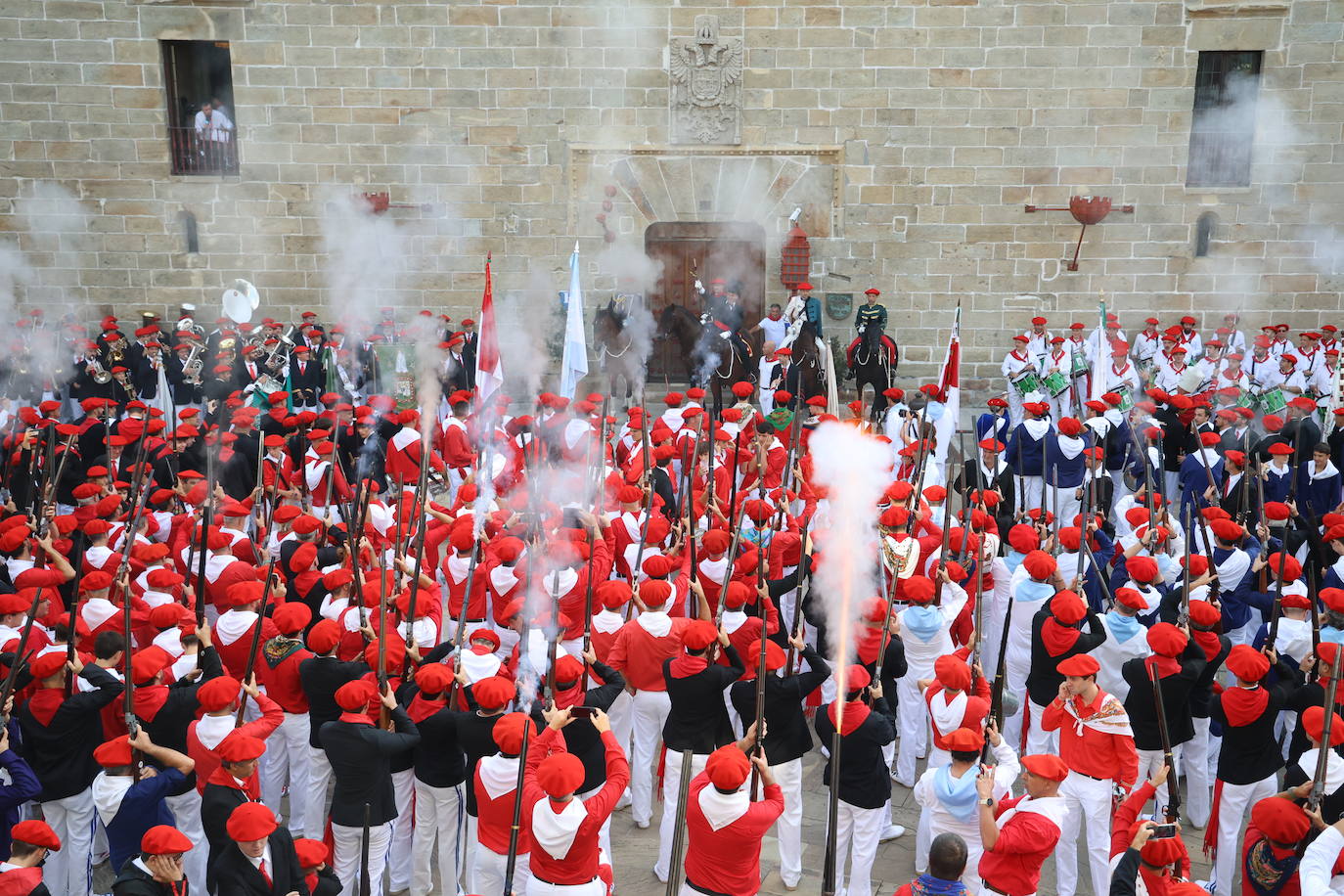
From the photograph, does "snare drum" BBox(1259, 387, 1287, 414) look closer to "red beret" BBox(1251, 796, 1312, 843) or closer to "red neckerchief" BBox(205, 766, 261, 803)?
"red beret" BBox(1251, 796, 1312, 843)

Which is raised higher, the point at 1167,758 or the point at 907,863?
the point at 1167,758

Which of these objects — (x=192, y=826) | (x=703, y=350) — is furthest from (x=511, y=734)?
(x=703, y=350)

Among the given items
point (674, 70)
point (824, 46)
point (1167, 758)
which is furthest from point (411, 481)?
point (824, 46)

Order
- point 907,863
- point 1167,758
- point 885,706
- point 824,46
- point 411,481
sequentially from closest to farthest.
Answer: point 1167,758 → point 885,706 → point 907,863 → point 411,481 → point 824,46

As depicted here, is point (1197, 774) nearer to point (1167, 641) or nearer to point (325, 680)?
point (1167, 641)

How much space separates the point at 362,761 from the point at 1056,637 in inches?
158

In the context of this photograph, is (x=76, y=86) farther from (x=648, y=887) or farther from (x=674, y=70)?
(x=648, y=887)

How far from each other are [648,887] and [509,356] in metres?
11.7

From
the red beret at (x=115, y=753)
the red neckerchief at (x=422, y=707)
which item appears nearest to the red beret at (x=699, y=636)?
the red neckerchief at (x=422, y=707)

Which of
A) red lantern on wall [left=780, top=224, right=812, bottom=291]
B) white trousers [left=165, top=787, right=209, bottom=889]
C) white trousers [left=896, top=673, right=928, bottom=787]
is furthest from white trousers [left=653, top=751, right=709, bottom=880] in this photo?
red lantern on wall [left=780, top=224, right=812, bottom=291]

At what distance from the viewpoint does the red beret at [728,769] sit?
16.4ft

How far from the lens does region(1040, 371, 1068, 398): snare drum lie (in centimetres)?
1530

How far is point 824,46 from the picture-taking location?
1638 centimetres

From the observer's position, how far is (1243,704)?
6.05 metres
